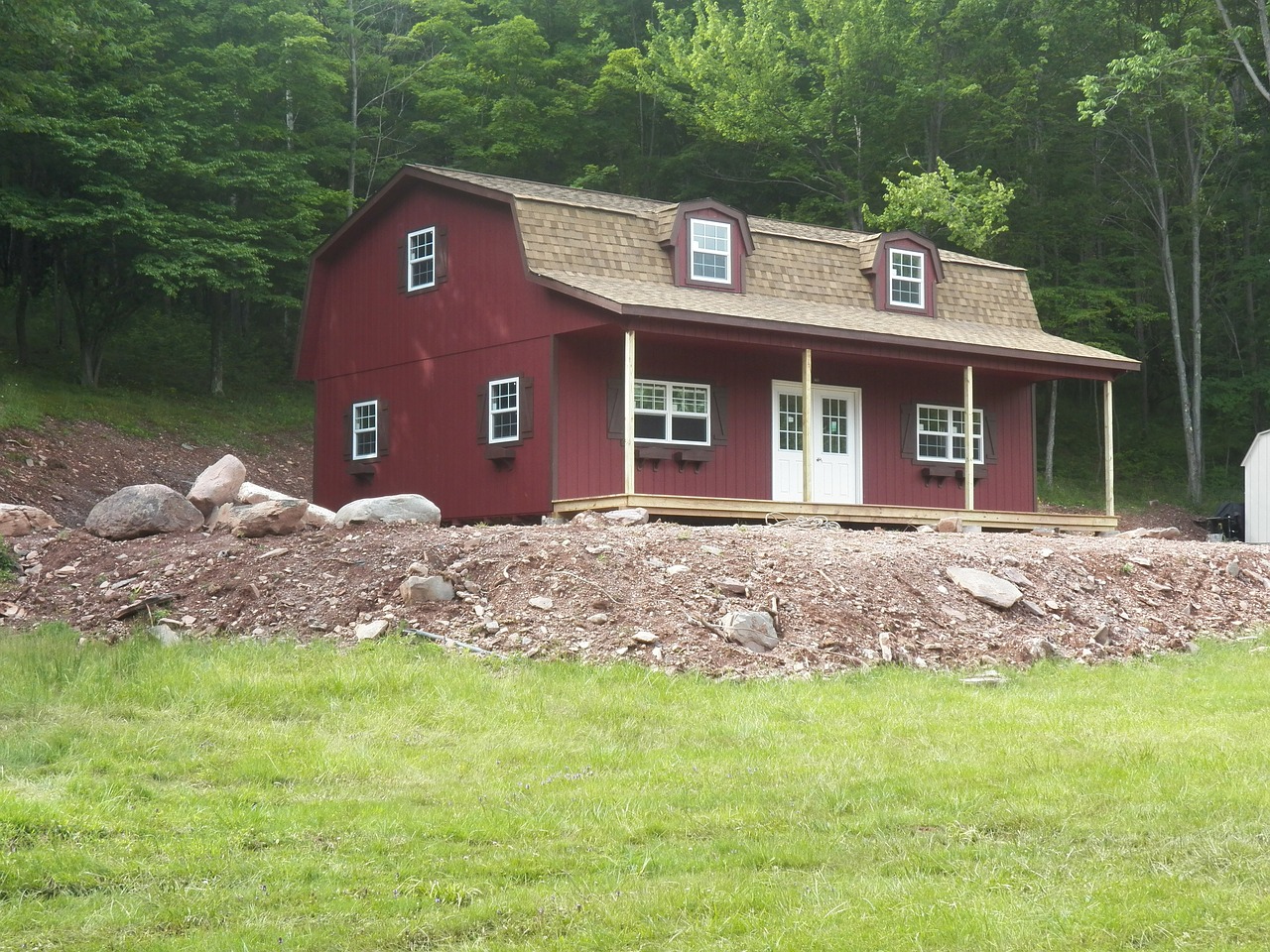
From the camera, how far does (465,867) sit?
6.02 meters

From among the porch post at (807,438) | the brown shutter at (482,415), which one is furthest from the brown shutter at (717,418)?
the brown shutter at (482,415)

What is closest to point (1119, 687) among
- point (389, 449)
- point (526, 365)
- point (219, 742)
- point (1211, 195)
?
point (219, 742)

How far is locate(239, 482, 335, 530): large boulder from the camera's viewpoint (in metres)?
14.8

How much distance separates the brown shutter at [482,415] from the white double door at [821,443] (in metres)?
4.47

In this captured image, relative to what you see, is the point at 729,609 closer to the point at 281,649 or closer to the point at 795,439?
the point at 281,649

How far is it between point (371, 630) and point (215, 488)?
648 cm

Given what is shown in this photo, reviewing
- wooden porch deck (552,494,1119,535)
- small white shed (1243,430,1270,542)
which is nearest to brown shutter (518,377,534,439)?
wooden porch deck (552,494,1119,535)

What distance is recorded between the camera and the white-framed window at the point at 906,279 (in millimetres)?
23234

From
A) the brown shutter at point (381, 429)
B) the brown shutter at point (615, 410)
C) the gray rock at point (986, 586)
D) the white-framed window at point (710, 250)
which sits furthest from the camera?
the brown shutter at point (381, 429)

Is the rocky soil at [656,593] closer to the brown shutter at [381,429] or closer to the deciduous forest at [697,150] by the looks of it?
the brown shutter at [381,429]

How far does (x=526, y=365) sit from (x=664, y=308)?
2720 mm

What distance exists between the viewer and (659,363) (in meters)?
20.1

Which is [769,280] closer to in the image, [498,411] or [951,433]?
[951,433]

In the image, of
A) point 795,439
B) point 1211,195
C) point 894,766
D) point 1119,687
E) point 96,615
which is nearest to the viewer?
point 894,766
